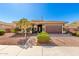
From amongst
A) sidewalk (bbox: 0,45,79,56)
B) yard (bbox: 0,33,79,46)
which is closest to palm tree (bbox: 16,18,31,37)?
yard (bbox: 0,33,79,46)

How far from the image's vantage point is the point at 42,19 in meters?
7.14

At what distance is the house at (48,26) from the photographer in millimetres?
7185

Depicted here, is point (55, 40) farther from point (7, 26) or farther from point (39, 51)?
point (7, 26)

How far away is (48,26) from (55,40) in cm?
69

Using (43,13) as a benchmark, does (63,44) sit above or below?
below

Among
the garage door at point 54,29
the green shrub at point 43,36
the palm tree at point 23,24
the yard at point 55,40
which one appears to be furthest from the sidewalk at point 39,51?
the palm tree at point 23,24

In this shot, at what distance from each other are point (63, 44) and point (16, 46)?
2063mm

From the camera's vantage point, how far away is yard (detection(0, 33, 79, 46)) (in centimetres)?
727

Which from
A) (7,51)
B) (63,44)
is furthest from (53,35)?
(7,51)

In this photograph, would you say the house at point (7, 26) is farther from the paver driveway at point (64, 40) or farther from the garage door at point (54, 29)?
the paver driveway at point (64, 40)

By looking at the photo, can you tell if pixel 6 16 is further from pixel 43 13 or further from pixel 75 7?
pixel 75 7

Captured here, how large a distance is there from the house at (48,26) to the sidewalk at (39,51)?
0.74 m

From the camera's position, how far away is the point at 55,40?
24.0 feet

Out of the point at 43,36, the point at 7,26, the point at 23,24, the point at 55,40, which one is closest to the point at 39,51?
the point at 43,36
